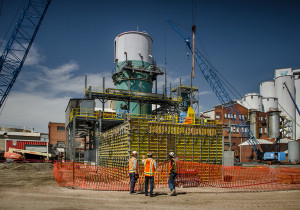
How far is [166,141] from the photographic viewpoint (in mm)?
17438

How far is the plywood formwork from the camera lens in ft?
55.2

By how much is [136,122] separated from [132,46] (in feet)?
88.4

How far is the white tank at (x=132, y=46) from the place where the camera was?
137 feet

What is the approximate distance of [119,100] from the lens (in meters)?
40.2

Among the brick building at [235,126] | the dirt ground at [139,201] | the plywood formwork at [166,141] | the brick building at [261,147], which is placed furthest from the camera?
the brick building at [235,126]

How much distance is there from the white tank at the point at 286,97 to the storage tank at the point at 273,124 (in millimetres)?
16412

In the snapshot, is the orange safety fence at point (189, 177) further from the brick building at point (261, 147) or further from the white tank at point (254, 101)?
the white tank at point (254, 101)

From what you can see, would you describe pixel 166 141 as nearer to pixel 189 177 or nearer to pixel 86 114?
pixel 189 177

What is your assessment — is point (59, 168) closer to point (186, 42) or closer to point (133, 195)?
point (133, 195)

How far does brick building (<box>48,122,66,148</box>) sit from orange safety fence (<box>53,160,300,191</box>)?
42486mm

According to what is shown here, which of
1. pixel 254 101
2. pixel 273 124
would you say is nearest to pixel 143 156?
pixel 273 124

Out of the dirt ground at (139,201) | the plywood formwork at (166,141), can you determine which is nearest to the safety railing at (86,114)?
the plywood formwork at (166,141)

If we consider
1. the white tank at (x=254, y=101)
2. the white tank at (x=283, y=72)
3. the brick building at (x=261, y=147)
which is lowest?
the brick building at (x=261, y=147)

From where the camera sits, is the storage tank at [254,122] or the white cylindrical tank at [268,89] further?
the white cylindrical tank at [268,89]
